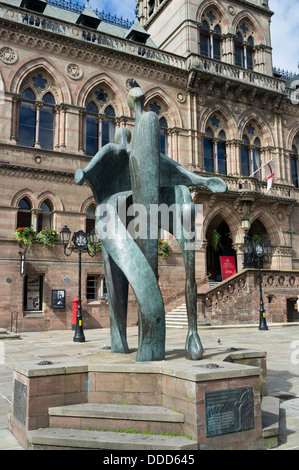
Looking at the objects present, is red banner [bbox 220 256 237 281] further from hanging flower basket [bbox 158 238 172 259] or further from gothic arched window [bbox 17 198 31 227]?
gothic arched window [bbox 17 198 31 227]

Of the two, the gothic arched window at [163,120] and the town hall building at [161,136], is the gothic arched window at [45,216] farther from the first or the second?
the gothic arched window at [163,120]

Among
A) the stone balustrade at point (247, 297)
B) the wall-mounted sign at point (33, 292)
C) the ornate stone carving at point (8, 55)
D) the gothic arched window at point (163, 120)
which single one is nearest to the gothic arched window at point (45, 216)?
the wall-mounted sign at point (33, 292)

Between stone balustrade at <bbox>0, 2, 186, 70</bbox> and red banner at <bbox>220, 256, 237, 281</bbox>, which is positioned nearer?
stone balustrade at <bbox>0, 2, 186, 70</bbox>

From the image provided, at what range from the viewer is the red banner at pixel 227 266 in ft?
87.4

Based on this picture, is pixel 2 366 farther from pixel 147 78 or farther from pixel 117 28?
pixel 117 28

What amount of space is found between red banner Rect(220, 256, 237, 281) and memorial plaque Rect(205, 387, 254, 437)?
2205 centimetres

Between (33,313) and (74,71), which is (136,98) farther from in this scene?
(74,71)

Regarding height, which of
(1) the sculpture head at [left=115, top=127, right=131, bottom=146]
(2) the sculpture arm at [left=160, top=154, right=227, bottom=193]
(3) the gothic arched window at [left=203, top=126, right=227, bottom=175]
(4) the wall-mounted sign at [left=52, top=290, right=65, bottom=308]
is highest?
(3) the gothic arched window at [left=203, top=126, right=227, bottom=175]

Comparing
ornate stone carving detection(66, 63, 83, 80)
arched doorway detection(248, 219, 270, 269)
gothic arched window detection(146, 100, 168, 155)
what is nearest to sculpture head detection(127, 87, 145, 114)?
ornate stone carving detection(66, 63, 83, 80)

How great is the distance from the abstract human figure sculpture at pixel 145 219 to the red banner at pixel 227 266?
19.9m

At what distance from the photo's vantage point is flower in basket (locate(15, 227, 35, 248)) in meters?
19.7

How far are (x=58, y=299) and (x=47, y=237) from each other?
9.79ft

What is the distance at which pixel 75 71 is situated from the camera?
23000 mm
